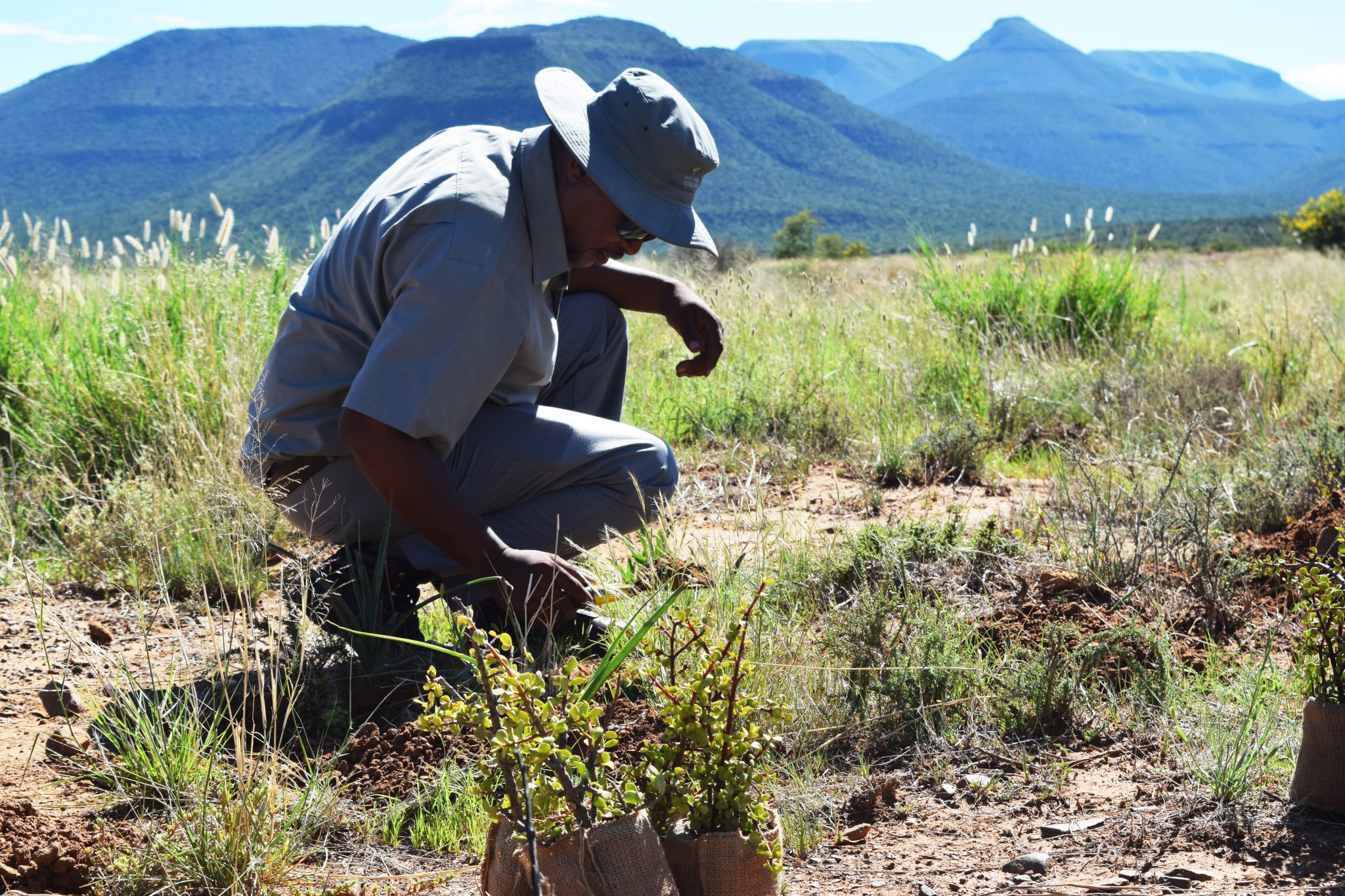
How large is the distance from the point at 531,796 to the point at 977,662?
128 centimetres

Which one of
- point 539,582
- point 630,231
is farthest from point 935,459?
point 539,582

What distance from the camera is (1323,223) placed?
1978cm

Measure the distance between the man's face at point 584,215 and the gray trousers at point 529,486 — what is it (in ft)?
1.57

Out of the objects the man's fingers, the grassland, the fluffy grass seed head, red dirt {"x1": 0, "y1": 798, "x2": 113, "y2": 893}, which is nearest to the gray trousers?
the grassland

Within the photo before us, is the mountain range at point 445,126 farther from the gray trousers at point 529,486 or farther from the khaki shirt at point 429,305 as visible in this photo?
the khaki shirt at point 429,305

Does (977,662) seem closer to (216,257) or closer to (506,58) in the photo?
(216,257)

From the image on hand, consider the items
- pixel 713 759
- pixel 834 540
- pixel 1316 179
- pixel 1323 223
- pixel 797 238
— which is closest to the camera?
pixel 713 759

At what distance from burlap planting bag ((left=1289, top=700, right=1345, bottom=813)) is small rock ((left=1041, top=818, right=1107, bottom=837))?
0.34 m

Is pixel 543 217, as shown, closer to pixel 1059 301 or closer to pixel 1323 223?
pixel 1059 301

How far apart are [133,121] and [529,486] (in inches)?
7341

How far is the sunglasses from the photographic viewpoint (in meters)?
2.49

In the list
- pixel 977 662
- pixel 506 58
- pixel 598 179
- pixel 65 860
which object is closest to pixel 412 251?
pixel 598 179

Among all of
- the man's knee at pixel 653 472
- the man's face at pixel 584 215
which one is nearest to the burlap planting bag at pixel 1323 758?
the man's knee at pixel 653 472

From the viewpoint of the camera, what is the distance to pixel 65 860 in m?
1.70
